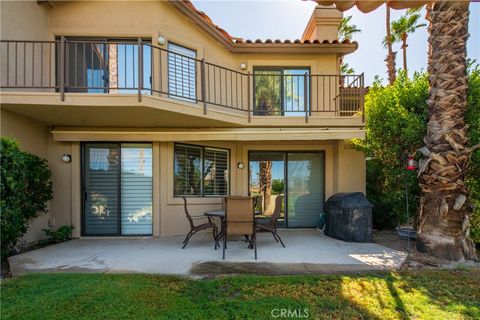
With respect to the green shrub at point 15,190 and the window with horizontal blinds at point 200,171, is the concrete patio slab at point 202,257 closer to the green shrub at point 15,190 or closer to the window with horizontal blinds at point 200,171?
the green shrub at point 15,190

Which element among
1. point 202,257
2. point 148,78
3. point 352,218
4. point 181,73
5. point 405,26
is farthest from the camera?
point 405,26

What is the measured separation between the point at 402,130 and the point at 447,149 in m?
1.08

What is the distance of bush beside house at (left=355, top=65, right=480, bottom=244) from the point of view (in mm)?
6769

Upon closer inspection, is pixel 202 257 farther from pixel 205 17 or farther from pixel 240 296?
pixel 205 17

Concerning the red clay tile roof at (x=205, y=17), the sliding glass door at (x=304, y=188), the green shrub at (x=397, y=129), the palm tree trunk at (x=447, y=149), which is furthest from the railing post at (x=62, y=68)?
the palm tree trunk at (x=447, y=149)

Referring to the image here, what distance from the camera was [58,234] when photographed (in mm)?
8062

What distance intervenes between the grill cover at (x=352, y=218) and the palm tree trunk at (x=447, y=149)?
1.37 m

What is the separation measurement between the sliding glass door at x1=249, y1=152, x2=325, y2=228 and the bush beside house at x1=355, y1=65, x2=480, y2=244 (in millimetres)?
2160

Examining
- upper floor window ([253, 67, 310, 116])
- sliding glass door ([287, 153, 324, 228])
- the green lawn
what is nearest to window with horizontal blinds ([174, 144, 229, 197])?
upper floor window ([253, 67, 310, 116])

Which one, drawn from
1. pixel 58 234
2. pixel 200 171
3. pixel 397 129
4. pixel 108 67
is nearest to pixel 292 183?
pixel 200 171

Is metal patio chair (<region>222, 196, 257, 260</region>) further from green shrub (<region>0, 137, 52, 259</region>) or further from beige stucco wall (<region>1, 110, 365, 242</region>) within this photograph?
green shrub (<region>0, 137, 52, 259</region>)

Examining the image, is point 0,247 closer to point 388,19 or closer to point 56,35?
point 56,35

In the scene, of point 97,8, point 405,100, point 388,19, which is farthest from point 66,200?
point 388,19

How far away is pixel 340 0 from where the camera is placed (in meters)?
1.40
